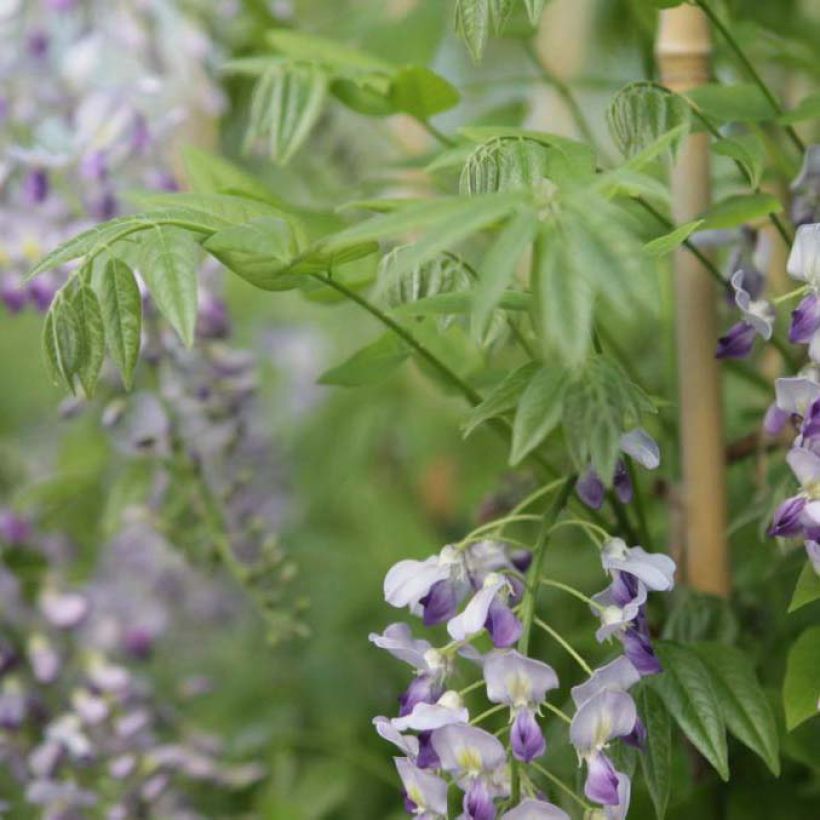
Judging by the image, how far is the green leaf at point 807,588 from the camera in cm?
55

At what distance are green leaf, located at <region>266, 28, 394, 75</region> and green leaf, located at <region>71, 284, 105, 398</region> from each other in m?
0.27

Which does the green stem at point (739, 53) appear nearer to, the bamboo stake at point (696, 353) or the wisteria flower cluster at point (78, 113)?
the bamboo stake at point (696, 353)

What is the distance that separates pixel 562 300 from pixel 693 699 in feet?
0.77

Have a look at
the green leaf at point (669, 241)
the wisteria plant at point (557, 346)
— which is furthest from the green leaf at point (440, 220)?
the green leaf at point (669, 241)

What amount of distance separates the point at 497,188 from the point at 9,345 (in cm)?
157

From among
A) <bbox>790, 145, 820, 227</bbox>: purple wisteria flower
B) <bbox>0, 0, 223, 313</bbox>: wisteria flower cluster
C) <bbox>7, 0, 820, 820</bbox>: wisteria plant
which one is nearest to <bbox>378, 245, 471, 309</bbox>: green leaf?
<bbox>7, 0, 820, 820</bbox>: wisteria plant

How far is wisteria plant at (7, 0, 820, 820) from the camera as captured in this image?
455mm

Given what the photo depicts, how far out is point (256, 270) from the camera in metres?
0.53

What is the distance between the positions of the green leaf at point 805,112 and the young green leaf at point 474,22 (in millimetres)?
168

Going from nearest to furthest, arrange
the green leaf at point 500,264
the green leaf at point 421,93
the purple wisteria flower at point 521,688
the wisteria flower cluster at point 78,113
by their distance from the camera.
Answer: the green leaf at point 500,264 → the purple wisteria flower at point 521,688 → the green leaf at point 421,93 → the wisteria flower cluster at point 78,113

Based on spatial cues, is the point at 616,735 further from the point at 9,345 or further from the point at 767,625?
the point at 9,345

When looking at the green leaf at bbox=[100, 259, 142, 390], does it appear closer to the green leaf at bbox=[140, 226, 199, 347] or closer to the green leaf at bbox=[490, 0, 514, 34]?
the green leaf at bbox=[140, 226, 199, 347]

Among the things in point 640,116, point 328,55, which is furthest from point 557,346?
point 328,55

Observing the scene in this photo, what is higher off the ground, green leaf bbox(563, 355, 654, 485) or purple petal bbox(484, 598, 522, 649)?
green leaf bbox(563, 355, 654, 485)
